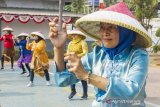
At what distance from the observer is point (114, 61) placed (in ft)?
7.38

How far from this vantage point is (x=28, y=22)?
20594 millimetres

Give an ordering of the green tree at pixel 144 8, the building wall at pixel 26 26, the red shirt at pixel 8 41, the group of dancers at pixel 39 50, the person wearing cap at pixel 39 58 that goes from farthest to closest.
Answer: the green tree at pixel 144 8, the building wall at pixel 26 26, the red shirt at pixel 8 41, the person wearing cap at pixel 39 58, the group of dancers at pixel 39 50

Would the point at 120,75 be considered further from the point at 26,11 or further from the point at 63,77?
the point at 26,11

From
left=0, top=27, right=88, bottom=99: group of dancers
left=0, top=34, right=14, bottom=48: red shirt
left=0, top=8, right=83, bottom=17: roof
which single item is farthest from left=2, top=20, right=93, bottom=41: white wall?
left=0, top=27, right=88, bottom=99: group of dancers

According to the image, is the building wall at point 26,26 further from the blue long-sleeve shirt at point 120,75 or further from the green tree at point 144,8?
the blue long-sleeve shirt at point 120,75

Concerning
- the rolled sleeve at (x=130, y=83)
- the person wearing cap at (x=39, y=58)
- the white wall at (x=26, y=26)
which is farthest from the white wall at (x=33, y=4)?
the rolled sleeve at (x=130, y=83)

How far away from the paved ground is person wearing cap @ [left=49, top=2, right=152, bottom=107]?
5.07m

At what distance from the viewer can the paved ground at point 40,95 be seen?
24.5ft

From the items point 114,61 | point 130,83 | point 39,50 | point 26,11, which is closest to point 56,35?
point 114,61

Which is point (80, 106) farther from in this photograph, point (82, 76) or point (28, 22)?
point (28, 22)

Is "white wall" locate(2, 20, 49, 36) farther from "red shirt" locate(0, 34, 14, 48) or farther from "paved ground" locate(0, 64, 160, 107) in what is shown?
"paved ground" locate(0, 64, 160, 107)

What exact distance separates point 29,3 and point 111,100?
20.9 meters

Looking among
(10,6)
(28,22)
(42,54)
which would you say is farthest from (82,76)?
(10,6)

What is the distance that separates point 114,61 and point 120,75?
0.36 ft
